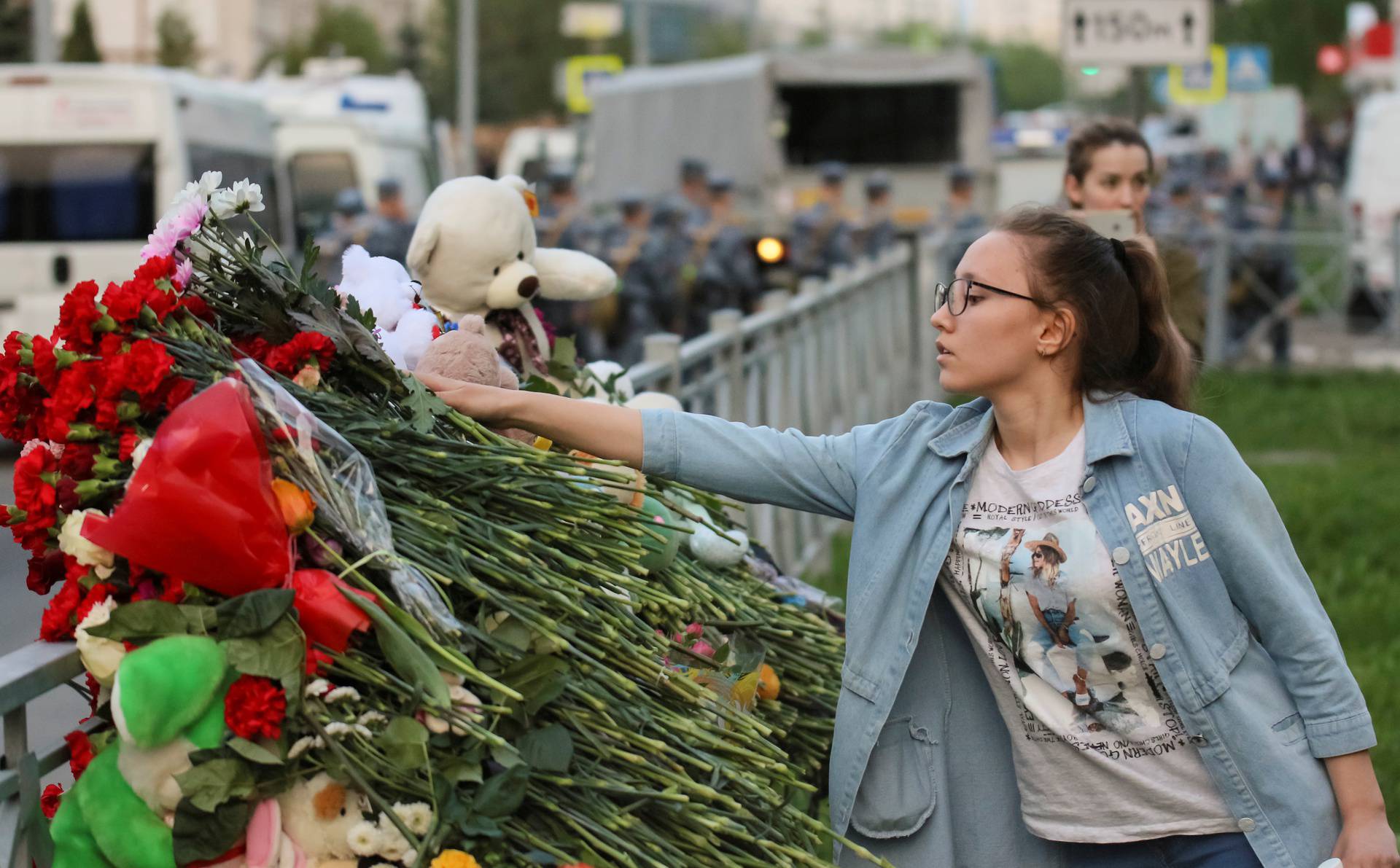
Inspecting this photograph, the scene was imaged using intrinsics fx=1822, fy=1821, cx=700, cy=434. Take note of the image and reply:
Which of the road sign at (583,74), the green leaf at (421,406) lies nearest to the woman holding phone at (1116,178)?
the green leaf at (421,406)

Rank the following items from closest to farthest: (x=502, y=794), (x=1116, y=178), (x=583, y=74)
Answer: (x=502, y=794)
(x=1116, y=178)
(x=583, y=74)

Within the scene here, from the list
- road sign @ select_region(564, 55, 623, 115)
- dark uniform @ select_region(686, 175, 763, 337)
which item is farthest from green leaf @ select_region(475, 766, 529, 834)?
road sign @ select_region(564, 55, 623, 115)

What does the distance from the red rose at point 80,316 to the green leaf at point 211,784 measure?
1.93 ft

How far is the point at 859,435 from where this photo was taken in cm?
300

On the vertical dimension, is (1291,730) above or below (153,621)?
below

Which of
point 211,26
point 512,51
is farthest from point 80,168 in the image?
point 211,26

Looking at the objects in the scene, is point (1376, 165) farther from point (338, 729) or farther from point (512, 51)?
point (512, 51)

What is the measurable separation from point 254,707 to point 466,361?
3.58ft

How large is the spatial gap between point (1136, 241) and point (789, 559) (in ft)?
14.1

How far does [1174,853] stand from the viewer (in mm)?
2855

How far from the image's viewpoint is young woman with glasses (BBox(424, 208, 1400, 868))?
2734 millimetres

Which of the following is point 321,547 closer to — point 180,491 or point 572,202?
point 180,491

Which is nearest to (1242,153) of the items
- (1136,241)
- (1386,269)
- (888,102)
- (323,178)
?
(888,102)

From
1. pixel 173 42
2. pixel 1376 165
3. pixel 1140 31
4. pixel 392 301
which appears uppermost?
pixel 173 42
